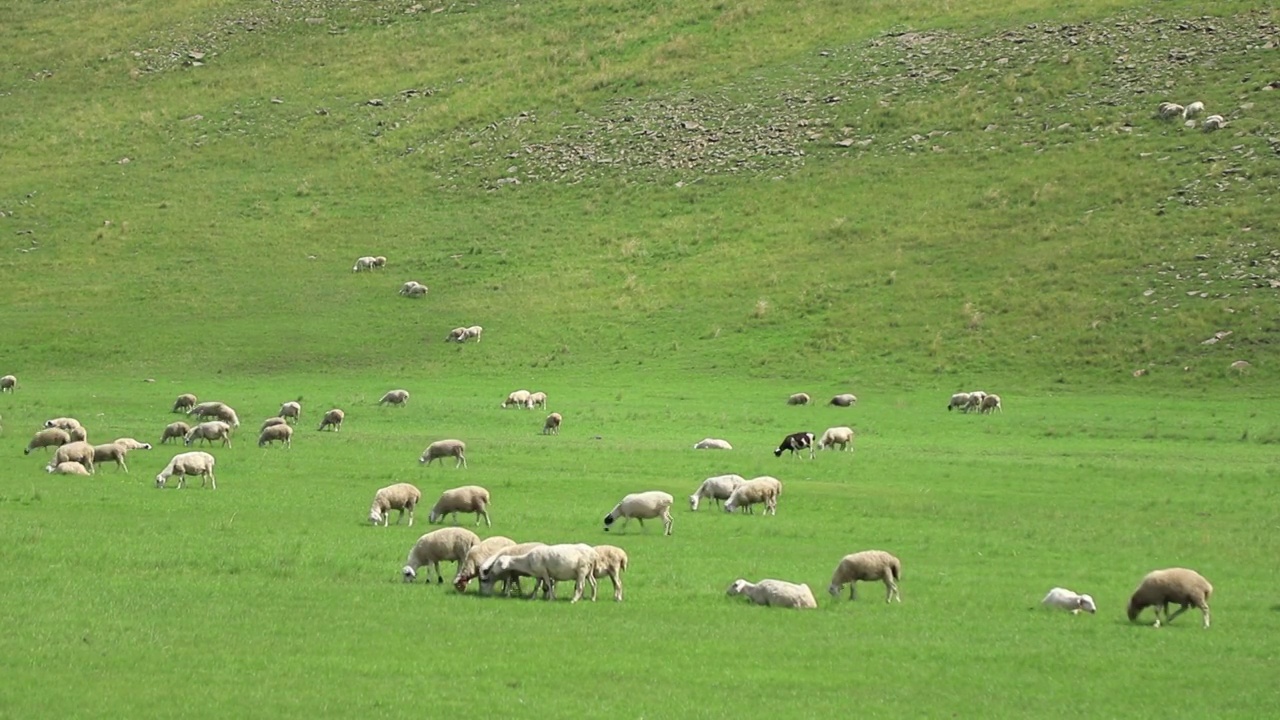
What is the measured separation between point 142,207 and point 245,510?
5567 cm

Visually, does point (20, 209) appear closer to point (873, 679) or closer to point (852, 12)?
point (852, 12)

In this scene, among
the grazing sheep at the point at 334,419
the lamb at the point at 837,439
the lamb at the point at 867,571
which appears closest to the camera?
the lamb at the point at 867,571

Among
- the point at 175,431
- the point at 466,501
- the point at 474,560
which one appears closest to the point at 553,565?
the point at 474,560

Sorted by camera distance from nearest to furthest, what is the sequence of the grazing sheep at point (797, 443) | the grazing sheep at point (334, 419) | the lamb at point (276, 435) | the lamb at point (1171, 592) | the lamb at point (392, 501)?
the lamb at point (1171, 592) → the lamb at point (392, 501) → the grazing sheep at point (797, 443) → the lamb at point (276, 435) → the grazing sheep at point (334, 419)

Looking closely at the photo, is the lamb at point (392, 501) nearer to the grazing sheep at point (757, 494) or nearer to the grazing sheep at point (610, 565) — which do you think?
the grazing sheep at point (757, 494)

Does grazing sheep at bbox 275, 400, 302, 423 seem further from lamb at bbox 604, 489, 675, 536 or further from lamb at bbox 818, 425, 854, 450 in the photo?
lamb at bbox 604, 489, 675, 536

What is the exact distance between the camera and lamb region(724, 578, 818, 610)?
21.5 m

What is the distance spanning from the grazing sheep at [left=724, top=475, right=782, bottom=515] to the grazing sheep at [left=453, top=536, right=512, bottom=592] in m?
8.67

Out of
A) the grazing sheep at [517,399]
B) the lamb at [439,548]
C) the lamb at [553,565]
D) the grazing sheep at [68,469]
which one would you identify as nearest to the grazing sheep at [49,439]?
the grazing sheep at [68,469]

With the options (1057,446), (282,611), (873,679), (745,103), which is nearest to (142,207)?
(745,103)

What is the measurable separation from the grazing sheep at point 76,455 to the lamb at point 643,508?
45.7 feet

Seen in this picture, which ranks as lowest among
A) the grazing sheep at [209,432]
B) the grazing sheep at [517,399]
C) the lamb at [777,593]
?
the lamb at [777,593]

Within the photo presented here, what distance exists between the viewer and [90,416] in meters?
48.4

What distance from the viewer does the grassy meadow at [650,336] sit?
1875 centimetres
